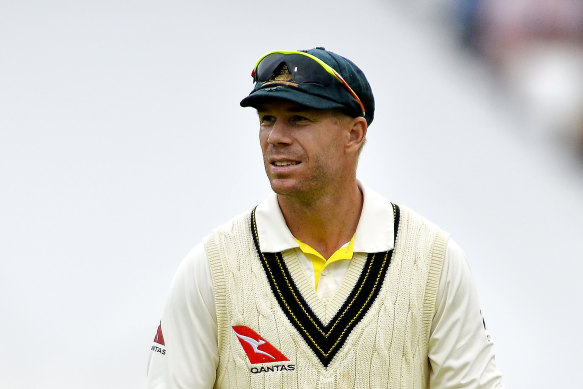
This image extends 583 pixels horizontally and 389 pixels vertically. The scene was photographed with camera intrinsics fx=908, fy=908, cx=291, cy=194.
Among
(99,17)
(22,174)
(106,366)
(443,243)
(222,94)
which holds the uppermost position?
(99,17)

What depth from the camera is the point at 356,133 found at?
206cm

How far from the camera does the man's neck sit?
2041mm

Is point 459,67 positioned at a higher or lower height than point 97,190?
higher

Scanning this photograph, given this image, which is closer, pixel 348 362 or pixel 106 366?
pixel 348 362

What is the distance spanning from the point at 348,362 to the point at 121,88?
1534 millimetres

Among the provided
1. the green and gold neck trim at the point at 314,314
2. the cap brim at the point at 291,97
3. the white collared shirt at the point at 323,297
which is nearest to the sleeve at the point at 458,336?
the white collared shirt at the point at 323,297

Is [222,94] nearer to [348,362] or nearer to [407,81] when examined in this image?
[407,81]

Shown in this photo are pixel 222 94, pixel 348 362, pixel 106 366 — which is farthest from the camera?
pixel 222 94

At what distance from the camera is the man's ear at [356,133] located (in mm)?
2041

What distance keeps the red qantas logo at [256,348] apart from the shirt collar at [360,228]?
19 centimetres

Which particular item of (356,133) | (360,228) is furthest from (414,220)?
(356,133)

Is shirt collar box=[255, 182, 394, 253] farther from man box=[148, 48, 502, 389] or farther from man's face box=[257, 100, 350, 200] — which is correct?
man's face box=[257, 100, 350, 200]

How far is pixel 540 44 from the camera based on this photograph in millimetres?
3010

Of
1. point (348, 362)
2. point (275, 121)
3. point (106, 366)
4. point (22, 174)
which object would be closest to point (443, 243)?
point (348, 362)
